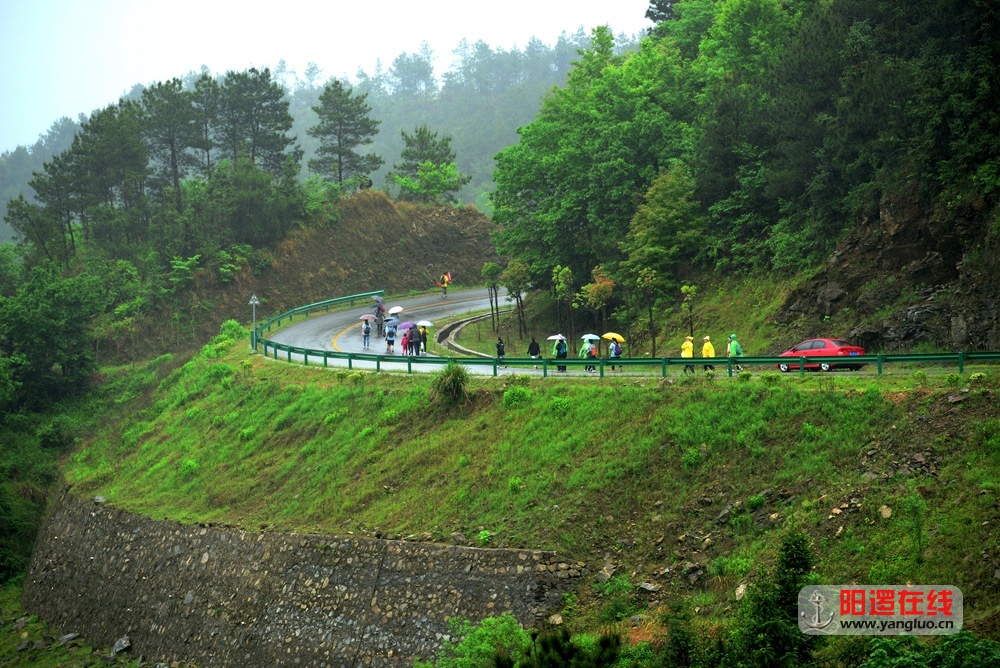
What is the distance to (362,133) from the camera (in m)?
78.6

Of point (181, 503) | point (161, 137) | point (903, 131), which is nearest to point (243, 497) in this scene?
point (181, 503)

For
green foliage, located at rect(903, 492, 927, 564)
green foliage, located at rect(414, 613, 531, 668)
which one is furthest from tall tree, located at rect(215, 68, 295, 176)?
green foliage, located at rect(903, 492, 927, 564)

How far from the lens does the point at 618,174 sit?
1809 inches

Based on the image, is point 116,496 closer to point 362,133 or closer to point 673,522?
point 673,522

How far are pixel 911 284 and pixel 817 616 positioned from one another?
18.8 meters

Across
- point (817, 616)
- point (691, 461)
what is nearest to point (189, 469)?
point (691, 461)

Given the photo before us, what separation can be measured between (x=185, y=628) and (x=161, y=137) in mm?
48176

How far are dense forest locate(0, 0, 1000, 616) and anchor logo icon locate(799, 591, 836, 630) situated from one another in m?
16.3

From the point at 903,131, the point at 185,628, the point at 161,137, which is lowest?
the point at 185,628

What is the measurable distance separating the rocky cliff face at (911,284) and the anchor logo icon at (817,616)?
14.3m

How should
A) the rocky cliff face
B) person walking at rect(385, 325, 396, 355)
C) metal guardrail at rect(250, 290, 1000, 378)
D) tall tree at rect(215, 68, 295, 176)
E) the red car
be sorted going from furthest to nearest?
1. tall tree at rect(215, 68, 295, 176)
2. person walking at rect(385, 325, 396, 355)
3. the red car
4. the rocky cliff face
5. metal guardrail at rect(250, 290, 1000, 378)

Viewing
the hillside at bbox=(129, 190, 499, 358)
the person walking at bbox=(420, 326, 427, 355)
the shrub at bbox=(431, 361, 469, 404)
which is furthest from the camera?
the hillside at bbox=(129, 190, 499, 358)

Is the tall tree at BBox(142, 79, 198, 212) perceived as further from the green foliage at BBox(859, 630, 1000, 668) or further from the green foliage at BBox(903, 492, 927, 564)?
the green foliage at BBox(859, 630, 1000, 668)

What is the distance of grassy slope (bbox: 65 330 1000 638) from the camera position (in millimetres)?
20016
